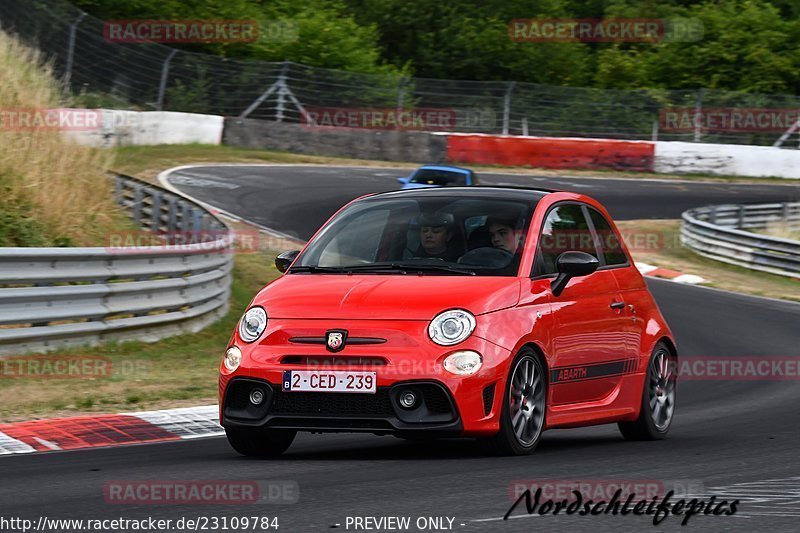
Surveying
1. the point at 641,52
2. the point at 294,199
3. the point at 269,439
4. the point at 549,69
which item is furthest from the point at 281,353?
the point at 641,52

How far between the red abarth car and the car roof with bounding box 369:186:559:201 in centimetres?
2

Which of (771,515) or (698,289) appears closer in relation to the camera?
(771,515)

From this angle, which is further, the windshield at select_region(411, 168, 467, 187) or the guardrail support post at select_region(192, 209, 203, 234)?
the windshield at select_region(411, 168, 467, 187)

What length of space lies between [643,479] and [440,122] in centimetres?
3292

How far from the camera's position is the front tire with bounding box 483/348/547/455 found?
7.62 meters

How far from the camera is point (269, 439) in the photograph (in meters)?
8.12

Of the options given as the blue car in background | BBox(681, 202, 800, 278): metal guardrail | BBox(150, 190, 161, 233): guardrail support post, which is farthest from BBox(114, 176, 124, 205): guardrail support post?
BBox(681, 202, 800, 278): metal guardrail

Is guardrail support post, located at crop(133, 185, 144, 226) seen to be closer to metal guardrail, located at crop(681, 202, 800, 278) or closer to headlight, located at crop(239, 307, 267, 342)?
headlight, located at crop(239, 307, 267, 342)

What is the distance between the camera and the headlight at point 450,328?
7469 millimetres

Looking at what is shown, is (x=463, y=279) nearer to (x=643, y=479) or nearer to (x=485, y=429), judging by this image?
(x=485, y=429)

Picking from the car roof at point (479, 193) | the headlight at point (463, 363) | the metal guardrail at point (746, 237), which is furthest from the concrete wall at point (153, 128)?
the headlight at point (463, 363)

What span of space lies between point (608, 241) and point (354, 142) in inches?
1158

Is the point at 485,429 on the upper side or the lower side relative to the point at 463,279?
lower

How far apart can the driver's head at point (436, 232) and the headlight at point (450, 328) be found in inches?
35.7
